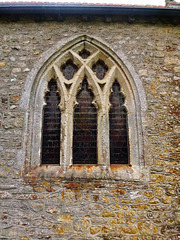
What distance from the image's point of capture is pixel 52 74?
5250mm

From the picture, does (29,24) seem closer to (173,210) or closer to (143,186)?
(143,186)

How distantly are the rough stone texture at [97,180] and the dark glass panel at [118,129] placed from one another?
0.44 m

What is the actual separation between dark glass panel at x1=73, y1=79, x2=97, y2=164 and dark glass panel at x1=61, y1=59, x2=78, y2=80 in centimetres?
38

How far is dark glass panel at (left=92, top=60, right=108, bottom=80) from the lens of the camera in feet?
17.6

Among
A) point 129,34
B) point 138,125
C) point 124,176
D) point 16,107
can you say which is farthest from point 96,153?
point 129,34

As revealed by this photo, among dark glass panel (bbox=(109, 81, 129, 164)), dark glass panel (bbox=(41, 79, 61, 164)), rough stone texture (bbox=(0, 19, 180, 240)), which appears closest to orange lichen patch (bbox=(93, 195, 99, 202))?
rough stone texture (bbox=(0, 19, 180, 240))

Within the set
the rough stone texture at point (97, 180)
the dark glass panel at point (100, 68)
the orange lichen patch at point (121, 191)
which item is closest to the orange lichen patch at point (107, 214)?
the rough stone texture at point (97, 180)

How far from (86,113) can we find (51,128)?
2.53 ft

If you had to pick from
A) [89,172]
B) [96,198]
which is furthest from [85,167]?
[96,198]

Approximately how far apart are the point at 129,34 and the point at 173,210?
367cm

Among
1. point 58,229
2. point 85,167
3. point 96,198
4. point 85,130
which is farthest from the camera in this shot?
point 85,130

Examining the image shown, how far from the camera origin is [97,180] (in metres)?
4.49

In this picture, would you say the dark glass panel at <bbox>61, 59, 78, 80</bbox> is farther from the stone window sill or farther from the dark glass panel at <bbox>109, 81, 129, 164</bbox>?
the stone window sill

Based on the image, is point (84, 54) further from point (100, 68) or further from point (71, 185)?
point (71, 185)
